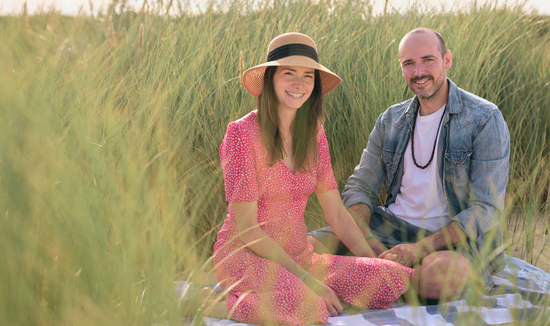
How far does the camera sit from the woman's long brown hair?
2217 mm

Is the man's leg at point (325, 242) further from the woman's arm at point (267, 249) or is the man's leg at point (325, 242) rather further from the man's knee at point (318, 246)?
the woman's arm at point (267, 249)

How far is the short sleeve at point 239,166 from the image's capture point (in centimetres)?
211

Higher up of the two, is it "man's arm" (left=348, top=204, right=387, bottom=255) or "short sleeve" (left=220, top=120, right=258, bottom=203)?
"short sleeve" (left=220, top=120, right=258, bottom=203)

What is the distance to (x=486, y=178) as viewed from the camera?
7.93 feet

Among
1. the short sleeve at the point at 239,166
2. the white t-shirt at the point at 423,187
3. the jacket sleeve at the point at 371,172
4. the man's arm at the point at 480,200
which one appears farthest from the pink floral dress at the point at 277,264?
the jacket sleeve at the point at 371,172

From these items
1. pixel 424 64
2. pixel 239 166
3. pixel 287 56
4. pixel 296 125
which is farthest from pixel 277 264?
pixel 424 64

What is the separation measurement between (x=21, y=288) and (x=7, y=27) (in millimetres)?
871

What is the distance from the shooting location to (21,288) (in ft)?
2.99

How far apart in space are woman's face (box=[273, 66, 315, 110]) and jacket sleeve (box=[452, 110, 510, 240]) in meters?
1.01

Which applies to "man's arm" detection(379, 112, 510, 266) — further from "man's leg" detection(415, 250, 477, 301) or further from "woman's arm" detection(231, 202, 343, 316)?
"woman's arm" detection(231, 202, 343, 316)

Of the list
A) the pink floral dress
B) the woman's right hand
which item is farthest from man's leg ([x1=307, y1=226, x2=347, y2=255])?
the woman's right hand

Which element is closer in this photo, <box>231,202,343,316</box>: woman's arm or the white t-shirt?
<box>231,202,343,316</box>: woman's arm

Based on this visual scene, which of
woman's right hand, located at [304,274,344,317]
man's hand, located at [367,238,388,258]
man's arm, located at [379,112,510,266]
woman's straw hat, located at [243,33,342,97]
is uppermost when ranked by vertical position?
woman's straw hat, located at [243,33,342,97]

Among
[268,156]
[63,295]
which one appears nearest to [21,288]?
[63,295]
